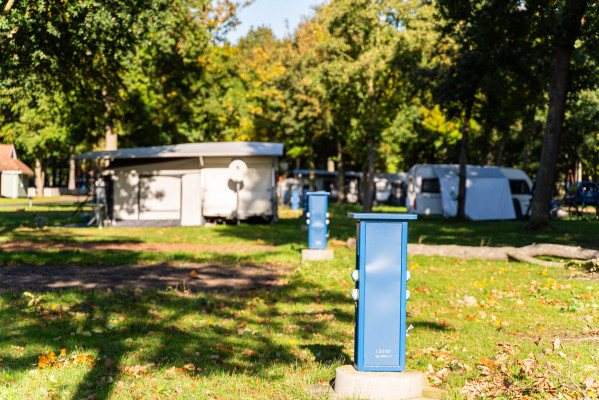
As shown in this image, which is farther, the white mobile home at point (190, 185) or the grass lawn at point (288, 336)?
the white mobile home at point (190, 185)

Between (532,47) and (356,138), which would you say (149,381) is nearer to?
(532,47)

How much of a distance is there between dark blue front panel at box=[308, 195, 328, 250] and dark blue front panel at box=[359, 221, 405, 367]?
30.6 feet

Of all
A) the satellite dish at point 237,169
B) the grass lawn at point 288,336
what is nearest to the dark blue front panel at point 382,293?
the grass lawn at point 288,336

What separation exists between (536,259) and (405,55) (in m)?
18.2

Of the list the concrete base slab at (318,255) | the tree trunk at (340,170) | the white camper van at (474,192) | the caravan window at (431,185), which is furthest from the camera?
the tree trunk at (340,170)

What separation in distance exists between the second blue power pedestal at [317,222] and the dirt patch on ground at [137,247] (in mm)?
2306

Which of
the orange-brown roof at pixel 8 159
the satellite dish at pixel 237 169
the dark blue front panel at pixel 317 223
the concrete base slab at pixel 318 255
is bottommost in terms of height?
the concrete base slab at pixel 318 255

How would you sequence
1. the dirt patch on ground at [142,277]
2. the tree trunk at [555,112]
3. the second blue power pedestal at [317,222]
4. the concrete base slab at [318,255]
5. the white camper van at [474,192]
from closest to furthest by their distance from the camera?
1. the dirt patch on ground at [142,277]
2. the concrete base slab at [318,255]
3. the second blue power pedestal at [317,222]
4. the tree trunk at [555,112]
5. the white camper van at [474,192]

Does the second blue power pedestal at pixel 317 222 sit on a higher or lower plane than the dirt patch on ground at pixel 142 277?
higher

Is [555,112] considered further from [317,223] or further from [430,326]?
[430,326]

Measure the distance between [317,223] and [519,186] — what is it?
21.6m

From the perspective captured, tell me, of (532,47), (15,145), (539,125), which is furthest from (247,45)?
(532,47)

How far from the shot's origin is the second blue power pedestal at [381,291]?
4.20 m

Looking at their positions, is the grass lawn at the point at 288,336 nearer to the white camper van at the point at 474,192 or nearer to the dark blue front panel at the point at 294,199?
the white camper van at the point at 474,192
